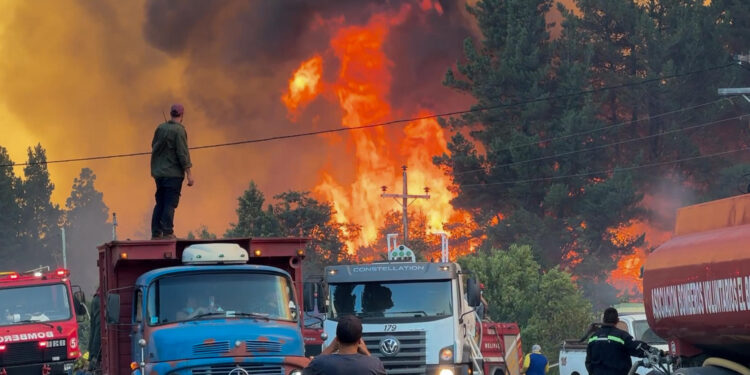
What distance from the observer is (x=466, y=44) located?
7694 cm

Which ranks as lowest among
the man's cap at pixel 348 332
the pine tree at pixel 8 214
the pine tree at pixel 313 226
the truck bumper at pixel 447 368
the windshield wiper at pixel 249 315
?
the truck bumper at pixel 447 368

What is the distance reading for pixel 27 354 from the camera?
25969mm

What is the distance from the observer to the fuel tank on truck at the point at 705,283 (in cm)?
1306

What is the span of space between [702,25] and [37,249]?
83160 millimetres

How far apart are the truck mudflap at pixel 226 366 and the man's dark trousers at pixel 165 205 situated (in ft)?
13.0

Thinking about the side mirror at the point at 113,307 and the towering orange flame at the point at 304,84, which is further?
the towering orange flame at the point at 304,84

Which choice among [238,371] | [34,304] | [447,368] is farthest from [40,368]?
[238,371]

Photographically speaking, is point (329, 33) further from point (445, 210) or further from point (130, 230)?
point (130, 230)

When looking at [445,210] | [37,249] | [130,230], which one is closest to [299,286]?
[445,210]

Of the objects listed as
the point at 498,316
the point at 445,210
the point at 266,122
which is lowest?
the point at 498,316

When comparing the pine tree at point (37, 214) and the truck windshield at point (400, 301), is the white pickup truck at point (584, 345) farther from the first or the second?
the pine tree at point (37, 214)

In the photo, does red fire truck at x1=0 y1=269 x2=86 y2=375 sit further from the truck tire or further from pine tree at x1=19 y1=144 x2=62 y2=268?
pine tree at x1=19 y1=144 x2=62 y2=268

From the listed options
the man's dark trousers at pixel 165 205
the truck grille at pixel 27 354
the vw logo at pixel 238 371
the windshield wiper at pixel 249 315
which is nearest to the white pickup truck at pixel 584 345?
the man's dark trousers at pixel 165 205

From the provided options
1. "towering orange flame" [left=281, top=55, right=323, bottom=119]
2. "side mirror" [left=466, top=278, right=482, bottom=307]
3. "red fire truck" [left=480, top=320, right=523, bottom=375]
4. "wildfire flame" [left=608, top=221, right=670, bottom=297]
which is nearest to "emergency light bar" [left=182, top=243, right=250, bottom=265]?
"side mirror" [left=466, top=278, right=482, bottom=307]
